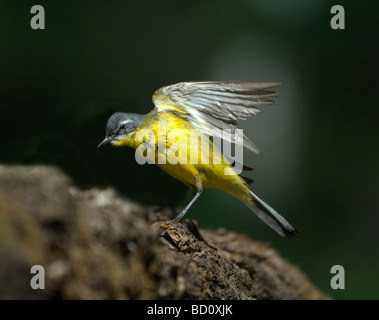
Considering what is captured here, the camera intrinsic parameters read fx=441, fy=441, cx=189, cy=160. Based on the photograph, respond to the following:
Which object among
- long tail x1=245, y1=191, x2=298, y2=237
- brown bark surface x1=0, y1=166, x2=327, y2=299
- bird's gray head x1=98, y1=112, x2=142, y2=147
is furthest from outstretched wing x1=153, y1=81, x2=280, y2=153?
brown bark surface x1=0, y1=166, x2=327, y2=299

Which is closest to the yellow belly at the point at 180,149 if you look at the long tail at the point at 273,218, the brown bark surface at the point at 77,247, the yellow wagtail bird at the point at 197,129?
the yellow wagtail bird at the point at 197,129

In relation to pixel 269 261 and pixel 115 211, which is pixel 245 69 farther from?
pixel 115 211

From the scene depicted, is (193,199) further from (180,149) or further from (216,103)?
(216,103)

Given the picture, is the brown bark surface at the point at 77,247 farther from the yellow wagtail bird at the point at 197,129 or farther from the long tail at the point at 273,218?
the long tail at the point at 273,218

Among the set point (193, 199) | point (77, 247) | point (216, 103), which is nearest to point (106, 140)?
point (193, 199)

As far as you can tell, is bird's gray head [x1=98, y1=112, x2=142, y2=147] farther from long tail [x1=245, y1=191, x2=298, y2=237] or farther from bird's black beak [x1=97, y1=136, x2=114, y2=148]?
long tail [x1=245, y1=191, x2=298, y2=237]

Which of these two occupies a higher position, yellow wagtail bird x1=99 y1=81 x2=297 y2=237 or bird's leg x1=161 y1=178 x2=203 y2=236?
yellow wagtail bird x1=99 y1=81 x2=297 y2=237

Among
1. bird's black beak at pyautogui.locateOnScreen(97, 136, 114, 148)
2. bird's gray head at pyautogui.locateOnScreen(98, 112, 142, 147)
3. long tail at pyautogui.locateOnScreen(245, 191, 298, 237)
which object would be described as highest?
bird's gray head at pyautogui.locateOnScreen(98, 112, 142, 147)
